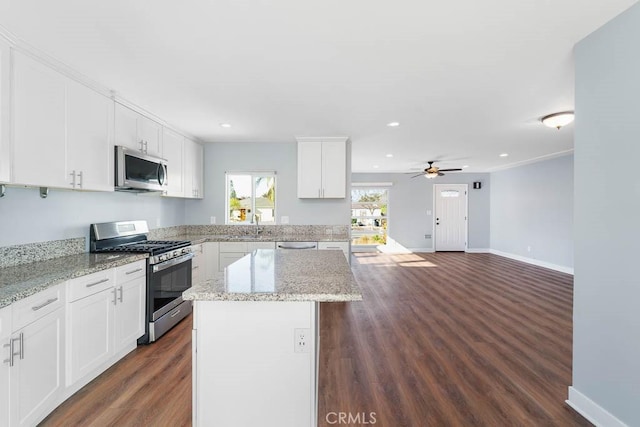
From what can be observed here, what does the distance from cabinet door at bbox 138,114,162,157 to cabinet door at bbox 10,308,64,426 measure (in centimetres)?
210

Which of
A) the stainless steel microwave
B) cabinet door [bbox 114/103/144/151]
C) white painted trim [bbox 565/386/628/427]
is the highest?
cabinet door [bbox 114/103/144/151]

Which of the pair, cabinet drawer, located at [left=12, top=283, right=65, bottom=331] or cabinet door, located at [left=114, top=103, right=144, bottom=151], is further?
cabinet door, located at [left=114, top=103, right=144, bottom=151]

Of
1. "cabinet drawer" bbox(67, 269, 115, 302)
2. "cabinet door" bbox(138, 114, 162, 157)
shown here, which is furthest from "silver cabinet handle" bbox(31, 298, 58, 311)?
"cabinet door" bbox(138, 114, 162, 157)

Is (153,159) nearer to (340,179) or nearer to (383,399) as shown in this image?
(340,179)

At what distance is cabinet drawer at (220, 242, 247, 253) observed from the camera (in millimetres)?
4211

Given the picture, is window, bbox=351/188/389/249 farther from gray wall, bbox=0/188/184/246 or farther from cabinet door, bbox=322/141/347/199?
gray wall, bbox=0/188/184/246

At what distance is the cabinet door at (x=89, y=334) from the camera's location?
2016mm

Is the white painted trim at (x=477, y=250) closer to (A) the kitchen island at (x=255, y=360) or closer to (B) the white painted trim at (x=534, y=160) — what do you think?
(B) the white painted trim at (x=534, y=160)

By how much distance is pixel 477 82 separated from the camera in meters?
2.61

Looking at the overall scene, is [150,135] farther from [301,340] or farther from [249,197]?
[301,340]

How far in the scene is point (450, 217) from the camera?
29.7ft

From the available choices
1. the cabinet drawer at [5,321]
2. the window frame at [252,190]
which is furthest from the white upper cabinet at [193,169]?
the cabinet drawer at [5,321]

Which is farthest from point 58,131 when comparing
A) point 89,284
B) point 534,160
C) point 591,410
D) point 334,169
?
point 534,160

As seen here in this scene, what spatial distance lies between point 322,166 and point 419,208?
546 centimetres
